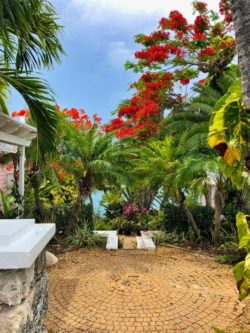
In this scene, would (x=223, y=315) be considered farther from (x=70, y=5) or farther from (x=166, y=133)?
(x=166, y=133)

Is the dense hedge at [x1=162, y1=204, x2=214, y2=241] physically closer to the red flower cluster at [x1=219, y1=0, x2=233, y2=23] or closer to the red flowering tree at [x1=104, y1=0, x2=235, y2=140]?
the red flowering tree at [x1=104, y1=0, x2=235, y2=140]

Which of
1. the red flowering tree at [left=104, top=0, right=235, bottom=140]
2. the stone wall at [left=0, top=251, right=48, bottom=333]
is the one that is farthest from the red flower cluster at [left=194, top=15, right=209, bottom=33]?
the stone wall at [left=0, top=251, right=48, bottom=333]

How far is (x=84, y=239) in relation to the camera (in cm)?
816

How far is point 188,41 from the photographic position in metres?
9.45

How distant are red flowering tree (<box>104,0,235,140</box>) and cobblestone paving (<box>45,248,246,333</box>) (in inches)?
198

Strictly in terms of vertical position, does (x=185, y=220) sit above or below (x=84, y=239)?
above

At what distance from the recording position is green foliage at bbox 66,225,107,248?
805 cm

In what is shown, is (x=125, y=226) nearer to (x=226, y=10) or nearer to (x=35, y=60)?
(x=35, y=60)

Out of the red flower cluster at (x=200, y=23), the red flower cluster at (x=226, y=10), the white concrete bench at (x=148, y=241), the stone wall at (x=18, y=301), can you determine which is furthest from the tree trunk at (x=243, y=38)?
the red flower cluster at (x=200, y=23)

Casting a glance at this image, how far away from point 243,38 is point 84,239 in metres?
7.04

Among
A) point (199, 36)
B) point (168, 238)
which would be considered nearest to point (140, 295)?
point (168, 238)

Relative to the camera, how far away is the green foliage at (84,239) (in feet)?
26.4

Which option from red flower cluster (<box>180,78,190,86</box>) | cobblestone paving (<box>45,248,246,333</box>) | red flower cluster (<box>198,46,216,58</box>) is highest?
red flower cluster (<box>198,46,216,58</box>)

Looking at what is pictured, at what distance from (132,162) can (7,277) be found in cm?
719
